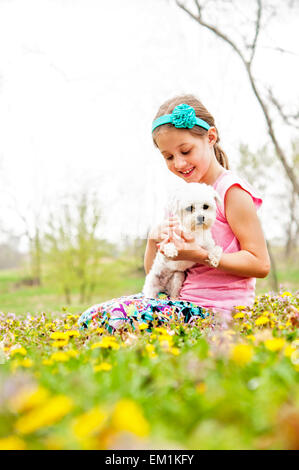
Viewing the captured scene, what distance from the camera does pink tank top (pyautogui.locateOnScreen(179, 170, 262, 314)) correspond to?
3.51m

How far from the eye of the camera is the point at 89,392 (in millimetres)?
1241

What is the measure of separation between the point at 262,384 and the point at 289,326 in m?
1.07

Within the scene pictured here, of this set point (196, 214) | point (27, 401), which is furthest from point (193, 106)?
point (27, 401)

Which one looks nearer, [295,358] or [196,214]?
[295,358]

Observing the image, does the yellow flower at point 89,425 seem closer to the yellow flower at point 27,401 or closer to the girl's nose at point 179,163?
the yellow flower at point 27,401

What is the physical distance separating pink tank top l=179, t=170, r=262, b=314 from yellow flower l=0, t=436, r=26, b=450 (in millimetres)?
2494

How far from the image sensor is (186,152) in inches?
141

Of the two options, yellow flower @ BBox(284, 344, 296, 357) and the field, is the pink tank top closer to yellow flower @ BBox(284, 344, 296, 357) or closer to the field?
the field

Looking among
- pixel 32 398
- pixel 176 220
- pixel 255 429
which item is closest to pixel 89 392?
pixel 32 398

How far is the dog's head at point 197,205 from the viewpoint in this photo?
347 cm

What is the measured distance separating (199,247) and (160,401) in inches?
82.3

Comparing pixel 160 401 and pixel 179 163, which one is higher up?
pixel 179 163

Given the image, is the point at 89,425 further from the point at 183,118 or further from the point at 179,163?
the point at 183,118

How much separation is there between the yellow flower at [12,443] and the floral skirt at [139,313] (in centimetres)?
196
